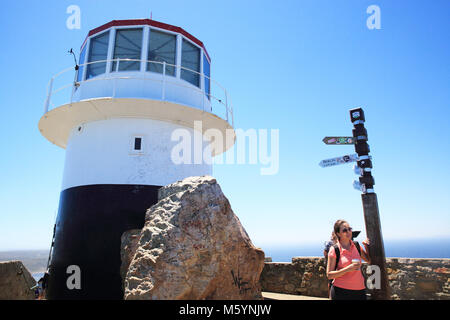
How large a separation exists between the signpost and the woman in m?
1.06

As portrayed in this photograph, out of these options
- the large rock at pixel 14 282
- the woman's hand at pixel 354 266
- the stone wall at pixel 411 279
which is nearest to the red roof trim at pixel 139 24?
the large rock at pixel 14 282

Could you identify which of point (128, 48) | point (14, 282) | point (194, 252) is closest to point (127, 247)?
point (14, 282)

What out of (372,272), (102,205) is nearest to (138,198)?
(102,205)

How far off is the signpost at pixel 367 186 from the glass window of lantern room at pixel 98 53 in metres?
7.81

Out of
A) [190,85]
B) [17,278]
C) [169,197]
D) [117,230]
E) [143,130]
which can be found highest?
[190,85]

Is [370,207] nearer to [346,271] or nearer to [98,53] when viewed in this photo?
[346,271]

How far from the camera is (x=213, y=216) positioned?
16.5ft

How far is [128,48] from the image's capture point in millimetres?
9812

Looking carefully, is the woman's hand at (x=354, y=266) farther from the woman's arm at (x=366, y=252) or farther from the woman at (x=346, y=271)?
the woman's arm at (x=366, y=252)

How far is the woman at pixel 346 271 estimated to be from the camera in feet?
13.1

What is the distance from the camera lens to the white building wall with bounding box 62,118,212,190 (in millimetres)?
8766

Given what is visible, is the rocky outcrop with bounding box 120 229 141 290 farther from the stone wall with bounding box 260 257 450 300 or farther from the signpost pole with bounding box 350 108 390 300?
the stone wall with bounding box 260 257 450 300
